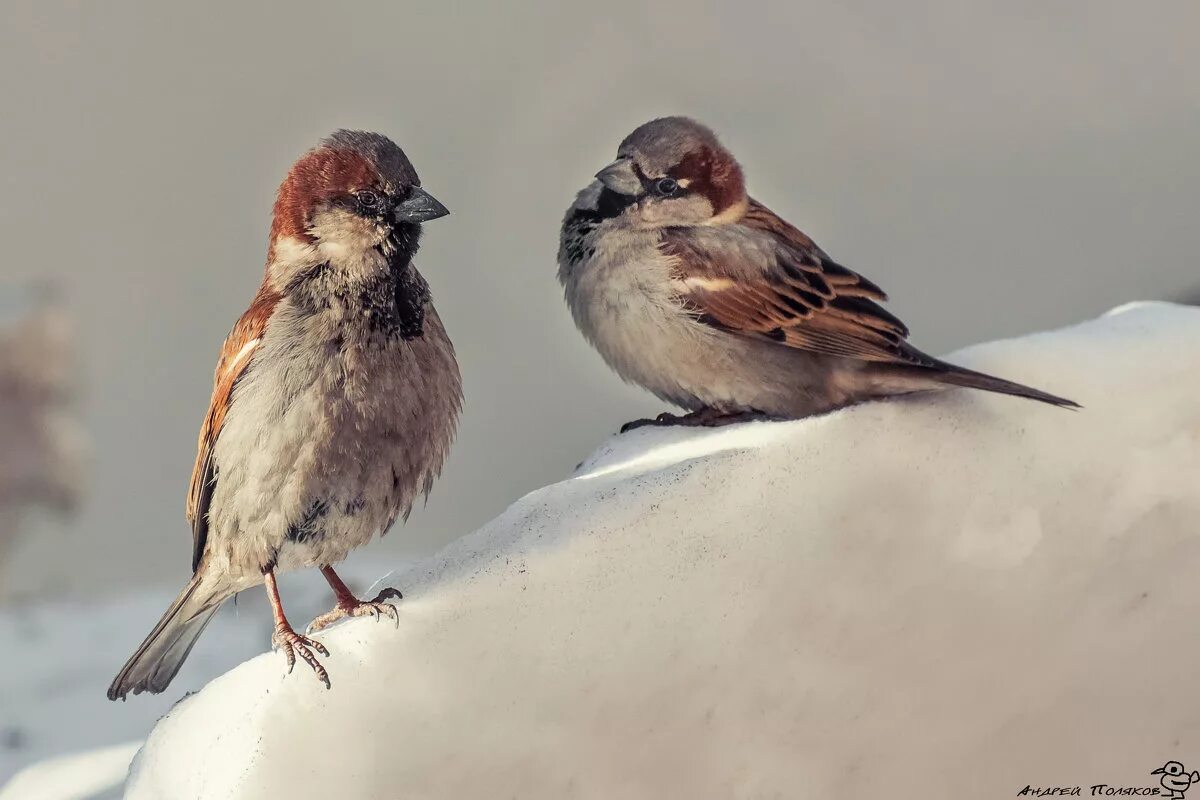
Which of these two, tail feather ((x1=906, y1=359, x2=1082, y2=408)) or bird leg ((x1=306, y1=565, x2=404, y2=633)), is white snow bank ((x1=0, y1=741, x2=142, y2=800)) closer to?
bird leg ((x1=306, y1=565, x2=404, y2=633))

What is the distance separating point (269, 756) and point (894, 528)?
2.57ft

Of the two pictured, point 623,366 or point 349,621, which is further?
point 623,366

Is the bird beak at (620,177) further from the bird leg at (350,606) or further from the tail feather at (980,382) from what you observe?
the bird leg at (350,606)

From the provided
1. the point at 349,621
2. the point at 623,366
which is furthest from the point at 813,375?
the point at 349,621

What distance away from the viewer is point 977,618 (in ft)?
5.38

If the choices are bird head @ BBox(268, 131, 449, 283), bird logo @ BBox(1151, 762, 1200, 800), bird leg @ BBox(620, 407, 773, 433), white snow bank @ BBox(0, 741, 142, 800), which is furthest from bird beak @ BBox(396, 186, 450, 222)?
bird logo @ BBox(1151, 762, 1200, 800)

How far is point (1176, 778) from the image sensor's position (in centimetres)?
179

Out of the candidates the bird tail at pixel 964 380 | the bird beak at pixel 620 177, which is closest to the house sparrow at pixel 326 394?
the bird beak at pixel 620 177

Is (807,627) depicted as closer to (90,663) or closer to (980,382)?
(980,382)

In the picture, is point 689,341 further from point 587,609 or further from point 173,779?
point 173,779

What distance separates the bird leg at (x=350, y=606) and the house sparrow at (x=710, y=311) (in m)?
0.53

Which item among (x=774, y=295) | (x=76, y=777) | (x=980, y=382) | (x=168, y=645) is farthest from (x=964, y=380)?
(x=76, y=777)

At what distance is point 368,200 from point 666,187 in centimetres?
53

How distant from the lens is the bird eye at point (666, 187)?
1.77m
